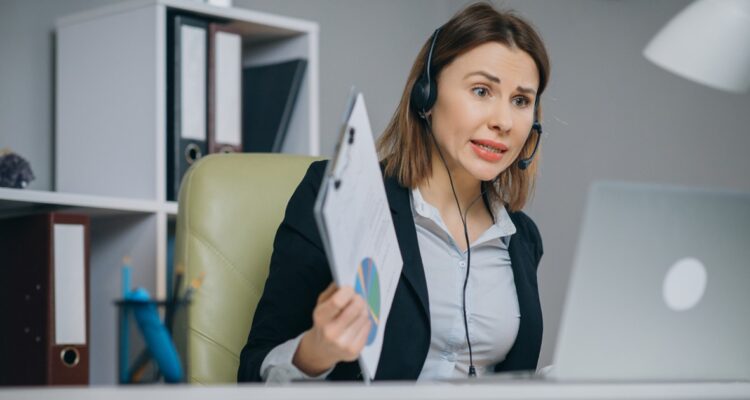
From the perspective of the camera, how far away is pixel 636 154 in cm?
260

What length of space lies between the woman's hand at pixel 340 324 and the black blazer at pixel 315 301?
0.25 metres

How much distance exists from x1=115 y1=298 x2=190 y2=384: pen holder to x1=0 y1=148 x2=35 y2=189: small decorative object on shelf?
42.4 inches

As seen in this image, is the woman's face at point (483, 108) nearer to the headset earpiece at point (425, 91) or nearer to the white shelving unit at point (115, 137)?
the headset earpiece at point (425, 91)

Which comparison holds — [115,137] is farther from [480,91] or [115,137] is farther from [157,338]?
[157,338]

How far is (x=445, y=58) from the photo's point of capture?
1.60 m

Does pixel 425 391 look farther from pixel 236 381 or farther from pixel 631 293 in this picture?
pixel 236 381

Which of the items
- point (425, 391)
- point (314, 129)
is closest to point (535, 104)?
point (314, 129)

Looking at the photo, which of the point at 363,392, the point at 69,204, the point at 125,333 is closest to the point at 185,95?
the point at 69,204

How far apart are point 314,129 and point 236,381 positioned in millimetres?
873

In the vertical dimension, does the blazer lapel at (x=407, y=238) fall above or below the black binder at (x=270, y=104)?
below

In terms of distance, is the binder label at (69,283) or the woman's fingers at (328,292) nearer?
the woman's fingers at (328,292)

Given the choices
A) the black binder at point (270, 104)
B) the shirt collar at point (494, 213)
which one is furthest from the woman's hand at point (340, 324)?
the black binder at point (270, 104)

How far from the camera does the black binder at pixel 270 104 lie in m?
2.17

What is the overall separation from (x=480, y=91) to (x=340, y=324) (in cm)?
68
